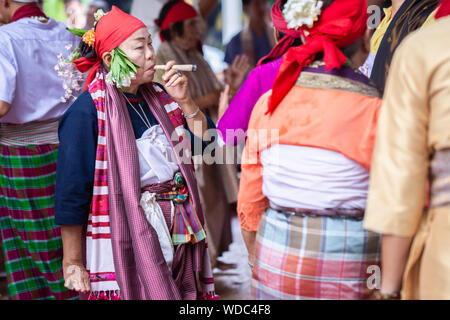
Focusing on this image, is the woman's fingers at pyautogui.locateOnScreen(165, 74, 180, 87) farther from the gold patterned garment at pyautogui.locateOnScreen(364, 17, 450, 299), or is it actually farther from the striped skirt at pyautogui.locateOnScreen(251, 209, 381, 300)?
the gold patterned garment at pyautogui.locateOnScreen(364, 17, 450, 299)

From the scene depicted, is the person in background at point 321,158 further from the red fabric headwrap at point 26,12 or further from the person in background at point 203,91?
the person in background at point 203,91

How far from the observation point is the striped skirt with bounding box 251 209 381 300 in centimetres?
164

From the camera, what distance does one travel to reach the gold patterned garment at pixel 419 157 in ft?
4.33

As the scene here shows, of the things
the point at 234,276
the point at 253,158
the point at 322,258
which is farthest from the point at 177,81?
the point at 234,276

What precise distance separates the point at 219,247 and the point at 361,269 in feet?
9.64

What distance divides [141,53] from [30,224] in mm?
1672

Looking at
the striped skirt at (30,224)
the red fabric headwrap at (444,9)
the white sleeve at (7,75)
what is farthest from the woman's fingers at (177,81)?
the striped skirt at (30,224)

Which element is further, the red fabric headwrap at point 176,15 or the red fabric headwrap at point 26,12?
the red fabric headwrap at point 176,15

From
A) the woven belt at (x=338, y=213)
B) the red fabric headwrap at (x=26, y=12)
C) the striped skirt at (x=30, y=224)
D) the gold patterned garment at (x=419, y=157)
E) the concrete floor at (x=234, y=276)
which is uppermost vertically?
the red fabric headwrap at (x=26, y=12)

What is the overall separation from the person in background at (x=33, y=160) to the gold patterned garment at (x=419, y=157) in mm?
2348

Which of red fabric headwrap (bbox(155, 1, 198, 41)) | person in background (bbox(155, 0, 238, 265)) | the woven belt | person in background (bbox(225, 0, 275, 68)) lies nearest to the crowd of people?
the woven belt

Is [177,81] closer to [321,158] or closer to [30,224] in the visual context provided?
[321,158]

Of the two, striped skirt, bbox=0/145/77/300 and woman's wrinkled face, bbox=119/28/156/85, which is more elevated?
woman's wrinkled face, bbox=119/28/156/85

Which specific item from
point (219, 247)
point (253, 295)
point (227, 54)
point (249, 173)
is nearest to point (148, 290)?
point (253, 295)
